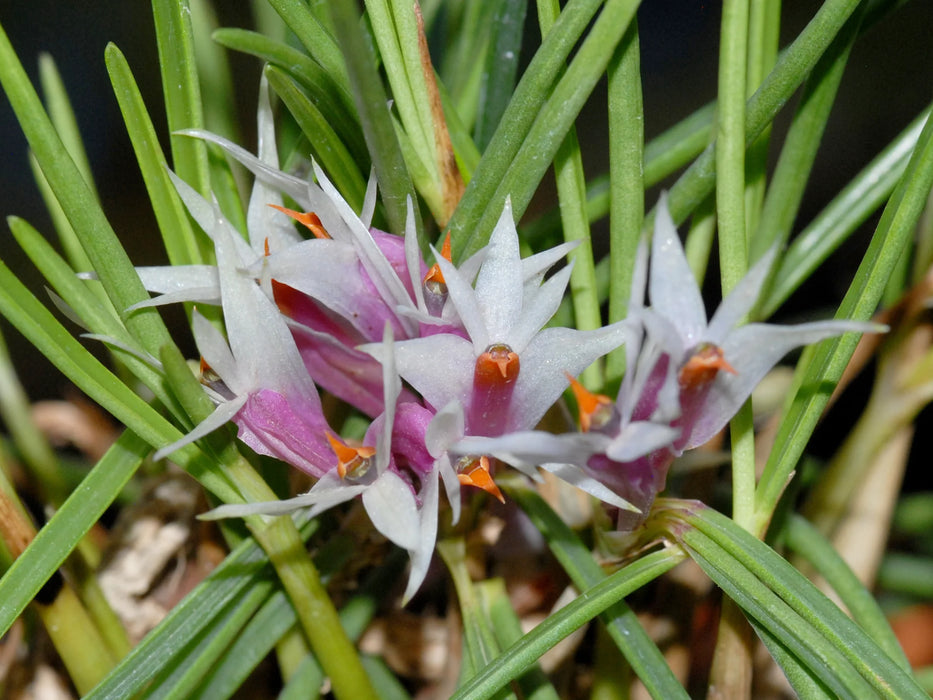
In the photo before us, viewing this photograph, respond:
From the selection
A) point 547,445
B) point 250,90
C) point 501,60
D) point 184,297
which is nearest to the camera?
point 547,445

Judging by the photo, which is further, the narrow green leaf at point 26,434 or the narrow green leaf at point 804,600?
the narrow green leaf at point 26,434

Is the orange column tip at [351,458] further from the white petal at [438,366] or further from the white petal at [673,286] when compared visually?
the white petal at [673,286]

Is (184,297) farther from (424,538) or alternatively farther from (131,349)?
(424,538)

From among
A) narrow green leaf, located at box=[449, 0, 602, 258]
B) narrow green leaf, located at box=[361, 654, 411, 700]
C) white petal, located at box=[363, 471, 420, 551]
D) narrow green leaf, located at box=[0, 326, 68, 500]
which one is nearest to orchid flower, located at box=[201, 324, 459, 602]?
white petal, located at box=[363, 471, 420, 551]

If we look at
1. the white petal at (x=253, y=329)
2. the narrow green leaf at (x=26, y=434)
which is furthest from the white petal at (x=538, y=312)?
the narrow green leaf at (x=26, y=434)

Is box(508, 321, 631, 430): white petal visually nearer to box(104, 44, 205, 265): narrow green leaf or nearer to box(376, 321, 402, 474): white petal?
box(376, 321, 402, 474): white petal

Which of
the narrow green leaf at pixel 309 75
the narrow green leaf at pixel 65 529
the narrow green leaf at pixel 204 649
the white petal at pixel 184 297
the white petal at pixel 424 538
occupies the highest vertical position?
the narrow green leaf at pixel 309 75

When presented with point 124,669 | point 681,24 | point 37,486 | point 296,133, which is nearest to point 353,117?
point 296,133

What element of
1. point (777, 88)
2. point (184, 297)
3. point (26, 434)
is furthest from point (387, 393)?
point (26, 434)
